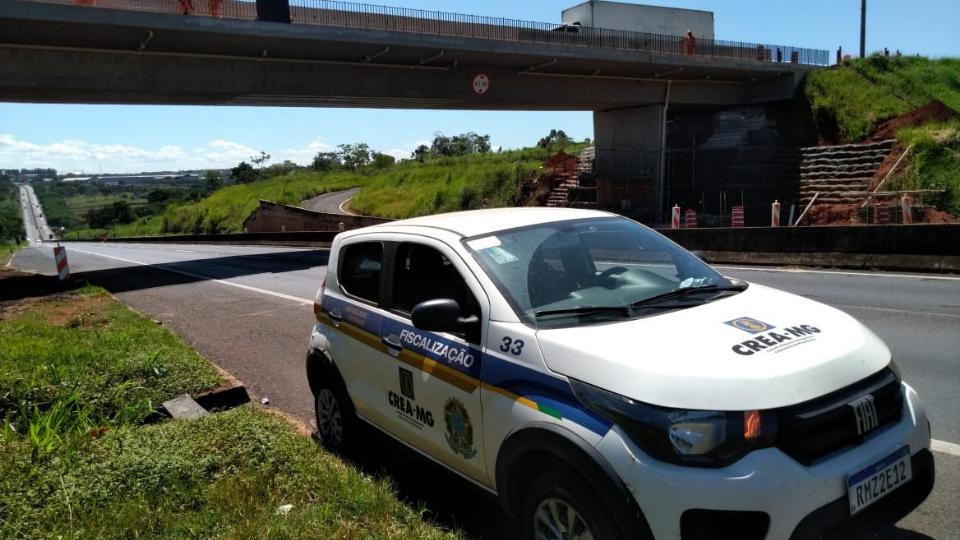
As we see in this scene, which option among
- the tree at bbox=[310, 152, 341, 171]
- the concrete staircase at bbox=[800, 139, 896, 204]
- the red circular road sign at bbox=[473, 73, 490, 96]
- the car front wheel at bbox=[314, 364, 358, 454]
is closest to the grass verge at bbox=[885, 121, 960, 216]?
the concrete staircase at bbox=[800, 139, 896, 204]

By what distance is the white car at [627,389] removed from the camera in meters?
2.63

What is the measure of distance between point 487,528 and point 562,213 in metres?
1.96

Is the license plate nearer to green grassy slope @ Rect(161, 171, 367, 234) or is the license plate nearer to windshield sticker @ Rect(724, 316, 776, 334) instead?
windshield sticker @ Rect(724, 316, 776, 334)

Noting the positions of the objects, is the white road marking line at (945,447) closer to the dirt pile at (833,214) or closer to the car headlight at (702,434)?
the car headlight at (702,434)

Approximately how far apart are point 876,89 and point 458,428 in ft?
116

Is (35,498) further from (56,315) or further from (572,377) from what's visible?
(56,315)

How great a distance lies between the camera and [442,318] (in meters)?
3.52

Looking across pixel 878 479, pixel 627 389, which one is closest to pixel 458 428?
pixel 627 389

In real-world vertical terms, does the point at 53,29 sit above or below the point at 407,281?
above

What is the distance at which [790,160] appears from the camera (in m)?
30.2

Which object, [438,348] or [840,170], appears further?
[840,170]

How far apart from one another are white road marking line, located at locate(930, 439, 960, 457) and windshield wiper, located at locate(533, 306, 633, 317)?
8.41ft

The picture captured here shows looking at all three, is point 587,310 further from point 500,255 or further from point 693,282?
point 693,282

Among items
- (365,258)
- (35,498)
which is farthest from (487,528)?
(35,498)
